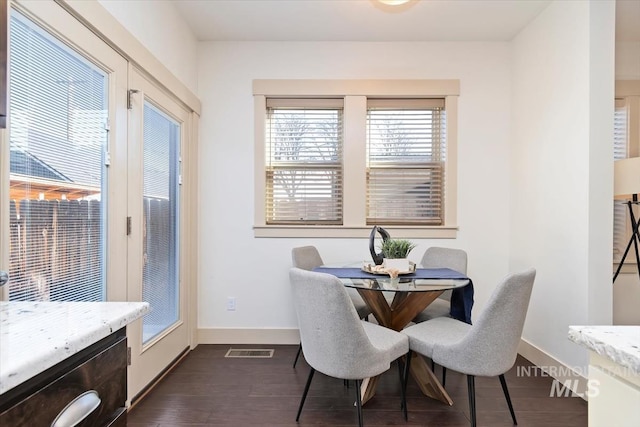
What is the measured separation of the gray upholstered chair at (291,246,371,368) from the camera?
96.0 inches

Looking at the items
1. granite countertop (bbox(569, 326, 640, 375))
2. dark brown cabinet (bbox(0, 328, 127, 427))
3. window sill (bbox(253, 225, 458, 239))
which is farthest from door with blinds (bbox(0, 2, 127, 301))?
granite countertop (bbox(569, 326, 640, 375))

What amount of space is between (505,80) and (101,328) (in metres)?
3.59

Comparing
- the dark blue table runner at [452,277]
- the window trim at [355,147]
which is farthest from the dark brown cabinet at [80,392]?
the window trim at [355,147]

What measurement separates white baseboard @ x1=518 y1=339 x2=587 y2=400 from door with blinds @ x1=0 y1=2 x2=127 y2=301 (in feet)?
9.99

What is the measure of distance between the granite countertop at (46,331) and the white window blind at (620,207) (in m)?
3.60

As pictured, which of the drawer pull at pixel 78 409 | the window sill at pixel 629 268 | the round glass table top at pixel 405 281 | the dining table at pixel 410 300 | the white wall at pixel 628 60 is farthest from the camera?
the white wall at pixel 628 60

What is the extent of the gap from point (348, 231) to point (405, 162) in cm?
88

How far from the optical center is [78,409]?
2.40 feet

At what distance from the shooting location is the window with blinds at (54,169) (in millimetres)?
1278

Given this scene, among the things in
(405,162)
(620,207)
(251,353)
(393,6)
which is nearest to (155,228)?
(251,353)

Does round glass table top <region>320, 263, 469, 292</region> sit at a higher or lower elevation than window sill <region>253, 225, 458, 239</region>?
lower

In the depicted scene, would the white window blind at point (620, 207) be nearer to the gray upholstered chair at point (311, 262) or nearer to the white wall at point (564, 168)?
the white wall at point (564, 168)

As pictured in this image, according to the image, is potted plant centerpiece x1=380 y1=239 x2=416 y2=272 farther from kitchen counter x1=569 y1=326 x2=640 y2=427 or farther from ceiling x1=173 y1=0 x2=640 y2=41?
ceiling x1=173 y1=0 x2=640 y2=41

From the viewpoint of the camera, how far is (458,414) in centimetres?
196
